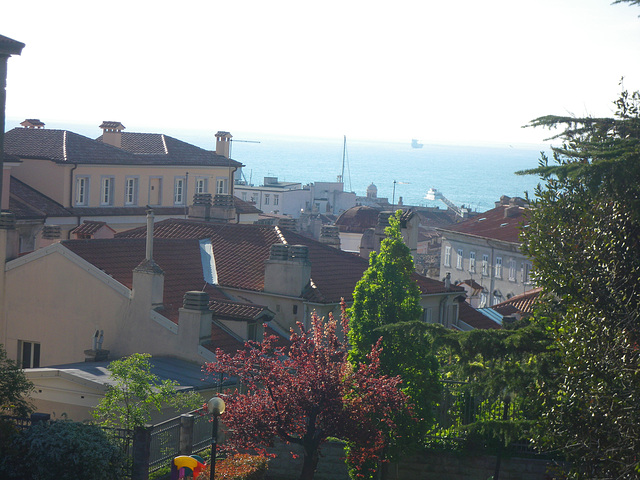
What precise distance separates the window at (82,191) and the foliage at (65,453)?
1536 inches

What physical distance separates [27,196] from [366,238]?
67.8ft

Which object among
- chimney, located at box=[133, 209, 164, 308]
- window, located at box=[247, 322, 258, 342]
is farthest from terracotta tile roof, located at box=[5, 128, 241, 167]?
window, located at box=[247, 322, 258, 342]

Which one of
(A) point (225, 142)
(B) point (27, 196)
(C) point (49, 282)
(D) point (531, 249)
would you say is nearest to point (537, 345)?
(D) point (531, 249)

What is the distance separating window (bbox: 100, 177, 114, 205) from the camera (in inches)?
2195

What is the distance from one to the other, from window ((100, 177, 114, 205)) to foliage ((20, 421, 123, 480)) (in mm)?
40516

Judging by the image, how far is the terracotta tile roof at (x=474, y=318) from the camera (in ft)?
129

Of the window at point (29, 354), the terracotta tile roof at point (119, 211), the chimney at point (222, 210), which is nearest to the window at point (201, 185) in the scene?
the terracotta tile roof at point (119, 211)

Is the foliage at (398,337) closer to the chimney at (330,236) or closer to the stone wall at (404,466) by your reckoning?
the stone wall at (404,466)

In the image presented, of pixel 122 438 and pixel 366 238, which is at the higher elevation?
pixel 366 238

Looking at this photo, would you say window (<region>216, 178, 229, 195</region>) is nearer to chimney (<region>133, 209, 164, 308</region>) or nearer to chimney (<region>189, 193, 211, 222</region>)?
chimney (<region>189, 193, 211, 222</region>)

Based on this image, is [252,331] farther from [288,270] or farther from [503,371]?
[503,371]

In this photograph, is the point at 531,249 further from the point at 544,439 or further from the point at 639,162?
the point at 544,439

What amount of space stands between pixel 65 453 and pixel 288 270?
14.6 metres

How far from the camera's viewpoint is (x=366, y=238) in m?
40.8
